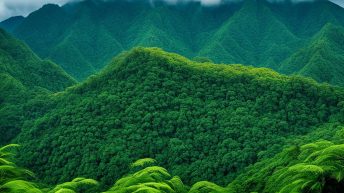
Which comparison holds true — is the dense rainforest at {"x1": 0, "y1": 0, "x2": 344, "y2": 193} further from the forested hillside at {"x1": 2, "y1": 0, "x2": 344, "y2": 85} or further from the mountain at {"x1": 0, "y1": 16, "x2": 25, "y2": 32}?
the mountain at {"x1": 0, "y1": 16, "x2": 25, "y2": 32}

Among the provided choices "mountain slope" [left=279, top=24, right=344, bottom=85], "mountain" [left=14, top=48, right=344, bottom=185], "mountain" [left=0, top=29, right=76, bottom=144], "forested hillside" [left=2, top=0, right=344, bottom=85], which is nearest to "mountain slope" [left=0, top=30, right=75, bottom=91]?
"mountain" [left=0, top=29, right=76, bottom=144]

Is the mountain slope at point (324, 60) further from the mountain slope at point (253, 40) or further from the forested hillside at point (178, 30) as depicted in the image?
the mountain slope at point (253, 40)

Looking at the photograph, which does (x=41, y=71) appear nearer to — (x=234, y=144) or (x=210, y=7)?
(x=234, y=144)

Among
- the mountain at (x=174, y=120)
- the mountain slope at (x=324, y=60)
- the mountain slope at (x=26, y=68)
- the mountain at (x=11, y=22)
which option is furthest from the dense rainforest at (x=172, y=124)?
the mountain at (x=11, y=22)

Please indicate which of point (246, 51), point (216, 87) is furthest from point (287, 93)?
point (246, 51)

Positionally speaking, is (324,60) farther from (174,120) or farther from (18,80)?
(18,80)

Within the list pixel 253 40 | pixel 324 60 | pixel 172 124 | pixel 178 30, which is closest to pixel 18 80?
pixel 172 124

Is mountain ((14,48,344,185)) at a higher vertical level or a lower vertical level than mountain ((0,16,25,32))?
lower
